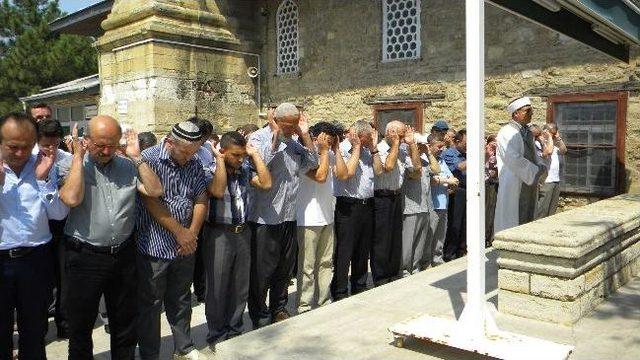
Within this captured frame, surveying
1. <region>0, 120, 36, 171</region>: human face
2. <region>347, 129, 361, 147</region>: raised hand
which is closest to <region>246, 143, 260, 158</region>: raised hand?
<region>347, 129, 361, 147</region>: raised hand

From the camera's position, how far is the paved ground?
2.91m

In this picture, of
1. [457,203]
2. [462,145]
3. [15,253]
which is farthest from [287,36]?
[15,253]

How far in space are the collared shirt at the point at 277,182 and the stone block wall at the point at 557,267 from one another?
5.46ft

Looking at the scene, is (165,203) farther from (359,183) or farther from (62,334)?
(359,183)

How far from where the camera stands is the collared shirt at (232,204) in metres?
3.84

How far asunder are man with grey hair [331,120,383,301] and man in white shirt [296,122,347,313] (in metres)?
0.26

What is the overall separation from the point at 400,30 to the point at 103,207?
8.44 metres

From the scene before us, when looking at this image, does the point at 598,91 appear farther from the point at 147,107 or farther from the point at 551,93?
the point at 147,107

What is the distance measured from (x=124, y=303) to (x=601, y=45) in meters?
5.54

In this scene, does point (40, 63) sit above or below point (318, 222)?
above

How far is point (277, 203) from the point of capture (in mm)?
4160

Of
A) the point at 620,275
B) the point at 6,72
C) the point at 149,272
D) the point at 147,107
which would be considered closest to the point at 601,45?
the point at 620,275

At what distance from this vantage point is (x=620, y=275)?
397 centimetres

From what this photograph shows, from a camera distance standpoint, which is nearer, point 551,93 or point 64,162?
point 64,162
